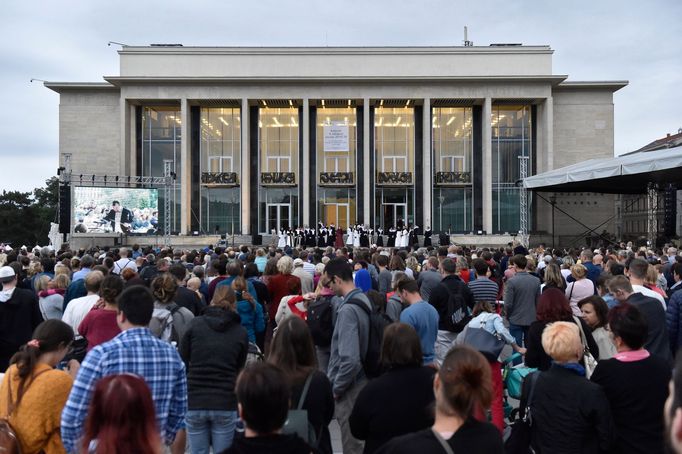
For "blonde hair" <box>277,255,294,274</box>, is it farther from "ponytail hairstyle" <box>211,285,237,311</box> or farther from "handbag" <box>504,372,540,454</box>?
"handbag" <box>504,372,540,454</box>

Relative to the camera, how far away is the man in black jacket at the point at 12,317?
6.57 m

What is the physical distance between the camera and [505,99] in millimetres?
41844

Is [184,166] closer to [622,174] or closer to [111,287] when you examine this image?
[622,174]

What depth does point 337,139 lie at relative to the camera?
136 ft

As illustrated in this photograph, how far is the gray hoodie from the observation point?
4.74m

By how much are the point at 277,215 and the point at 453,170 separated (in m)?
13.7

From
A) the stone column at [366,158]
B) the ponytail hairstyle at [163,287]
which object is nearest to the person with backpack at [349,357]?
the ponytail hairstyle at [163,287]

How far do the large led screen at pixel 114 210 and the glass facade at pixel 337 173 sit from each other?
13.8 meters

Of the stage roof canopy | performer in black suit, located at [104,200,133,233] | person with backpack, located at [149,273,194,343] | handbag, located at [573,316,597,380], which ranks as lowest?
handbag, located at [573,316,597,380]

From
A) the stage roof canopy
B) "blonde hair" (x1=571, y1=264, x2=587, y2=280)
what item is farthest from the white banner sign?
"blonde hair" (x1=571, y1=264, x2=587, y2=280)

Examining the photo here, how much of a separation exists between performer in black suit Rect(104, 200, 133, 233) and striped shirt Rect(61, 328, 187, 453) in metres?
30.4

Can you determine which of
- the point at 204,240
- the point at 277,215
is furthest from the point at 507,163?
the point at 204,240

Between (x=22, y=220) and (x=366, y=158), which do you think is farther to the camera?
(x=22, y=220)

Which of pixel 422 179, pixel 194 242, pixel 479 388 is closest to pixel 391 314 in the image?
pixel 479 388
